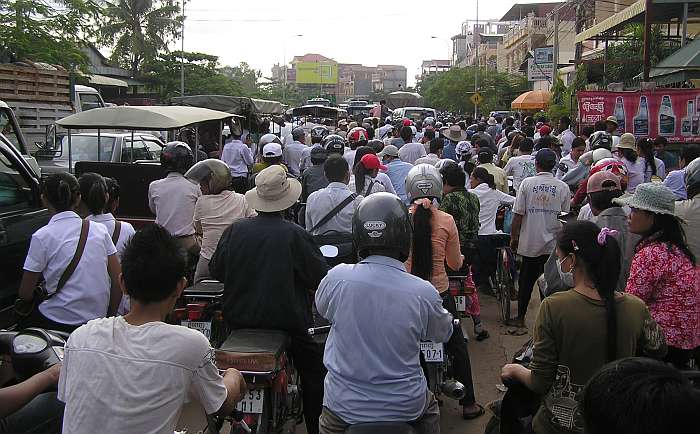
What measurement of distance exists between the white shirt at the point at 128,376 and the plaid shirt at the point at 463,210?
4349 millimetres

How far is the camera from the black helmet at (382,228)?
305 cm

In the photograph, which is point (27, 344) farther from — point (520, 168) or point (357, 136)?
point (357, 136)

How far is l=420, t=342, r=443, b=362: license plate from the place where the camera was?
4109 mm

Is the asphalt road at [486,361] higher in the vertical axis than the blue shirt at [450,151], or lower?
lower

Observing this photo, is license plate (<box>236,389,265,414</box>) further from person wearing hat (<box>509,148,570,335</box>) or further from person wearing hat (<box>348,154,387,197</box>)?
person wearing hat (<box>509,148,570,335</box>)

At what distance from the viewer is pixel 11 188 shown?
5.59m

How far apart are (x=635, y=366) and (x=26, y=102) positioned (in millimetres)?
13161

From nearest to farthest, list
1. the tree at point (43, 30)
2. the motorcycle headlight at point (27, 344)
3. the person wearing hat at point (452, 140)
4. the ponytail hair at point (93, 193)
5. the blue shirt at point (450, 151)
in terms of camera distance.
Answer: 1. the motorcycle headlight at point (27, 344)
2. the ponytail hair at point (93, 193)
3. the blue shirt at point (450, 151)
4. the person wearing hat at point (452, 140)
5. the tree at point (43, 30)

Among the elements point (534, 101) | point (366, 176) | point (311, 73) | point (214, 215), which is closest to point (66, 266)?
point (214, 215)

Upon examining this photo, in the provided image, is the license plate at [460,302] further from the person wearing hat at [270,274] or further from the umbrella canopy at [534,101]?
the umbrella canopy at [534,101]

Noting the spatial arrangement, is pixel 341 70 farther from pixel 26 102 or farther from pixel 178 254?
pixel 178 254

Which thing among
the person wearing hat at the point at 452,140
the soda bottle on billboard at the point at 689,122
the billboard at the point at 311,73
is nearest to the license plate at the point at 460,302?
the person wearing hat at the point at 452,140

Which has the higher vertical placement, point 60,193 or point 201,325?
point 60,193

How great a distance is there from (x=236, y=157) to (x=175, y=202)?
252 inches
